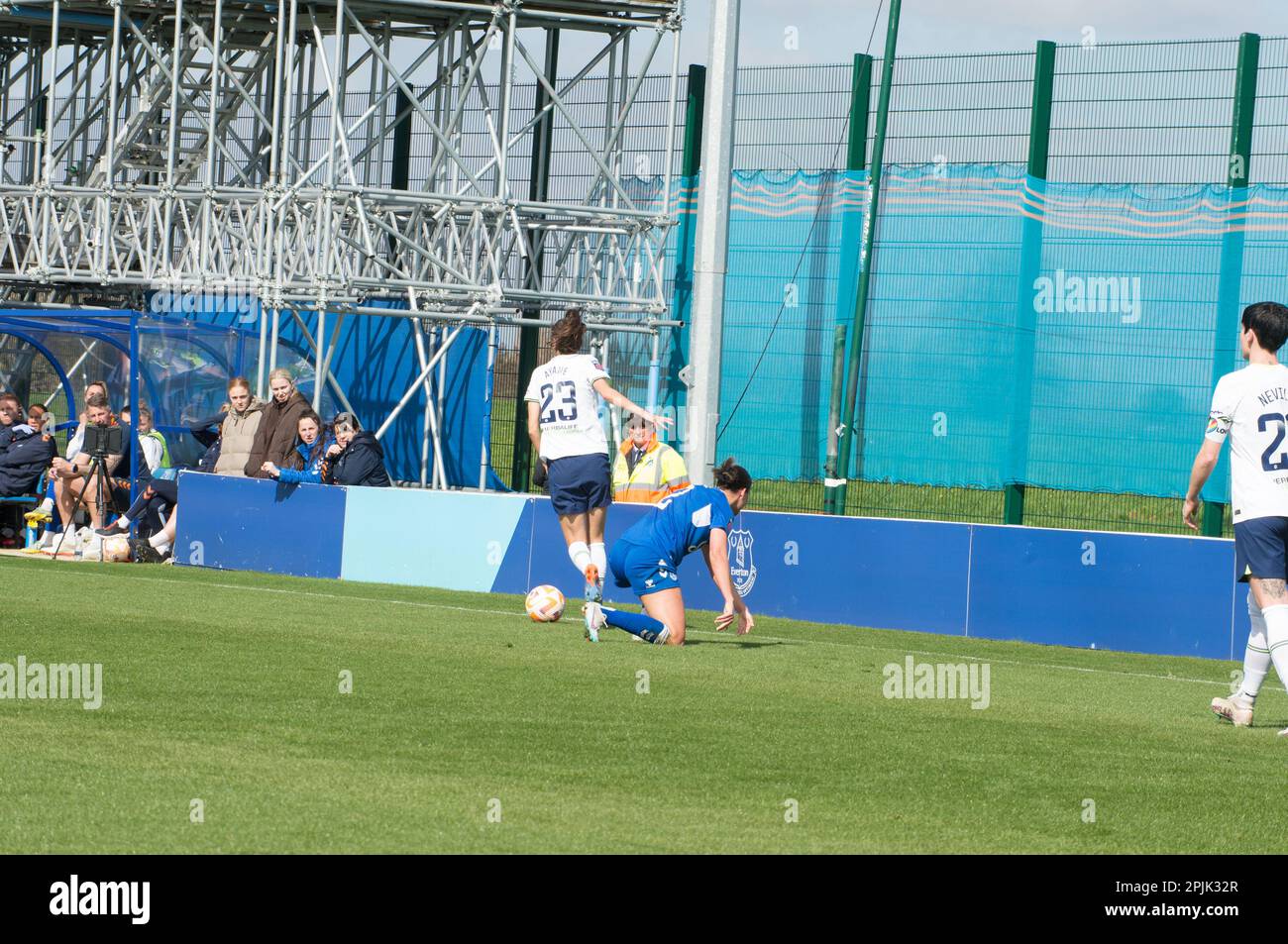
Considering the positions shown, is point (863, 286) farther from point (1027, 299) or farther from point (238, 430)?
point (238, 430)

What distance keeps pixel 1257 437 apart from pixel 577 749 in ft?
13.5

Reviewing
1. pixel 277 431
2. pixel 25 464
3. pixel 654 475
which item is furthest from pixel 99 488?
pixel 654 475

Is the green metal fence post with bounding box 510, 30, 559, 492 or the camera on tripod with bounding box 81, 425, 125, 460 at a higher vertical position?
the green metal fence post with bounding box 510, 30, 559, 492

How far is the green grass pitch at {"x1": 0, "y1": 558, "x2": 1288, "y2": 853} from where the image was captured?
6.51 meters

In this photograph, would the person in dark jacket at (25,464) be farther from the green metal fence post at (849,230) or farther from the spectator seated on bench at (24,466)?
the green metal fence post at (849,230)

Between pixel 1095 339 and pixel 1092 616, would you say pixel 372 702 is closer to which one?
pixel 1092 616

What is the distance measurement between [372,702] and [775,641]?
5313 millimetres

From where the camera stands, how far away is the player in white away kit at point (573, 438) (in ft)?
46.8

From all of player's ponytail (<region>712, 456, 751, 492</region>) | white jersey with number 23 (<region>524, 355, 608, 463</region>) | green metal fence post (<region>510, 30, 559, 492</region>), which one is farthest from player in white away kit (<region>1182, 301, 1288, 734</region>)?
green metal fence post (<region>510, 30, 559, 492</region>)

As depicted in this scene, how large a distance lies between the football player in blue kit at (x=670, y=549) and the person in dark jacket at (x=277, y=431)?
8093 millimetres

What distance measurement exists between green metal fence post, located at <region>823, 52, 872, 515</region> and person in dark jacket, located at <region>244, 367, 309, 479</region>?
18.1ft

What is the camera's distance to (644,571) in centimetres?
1314

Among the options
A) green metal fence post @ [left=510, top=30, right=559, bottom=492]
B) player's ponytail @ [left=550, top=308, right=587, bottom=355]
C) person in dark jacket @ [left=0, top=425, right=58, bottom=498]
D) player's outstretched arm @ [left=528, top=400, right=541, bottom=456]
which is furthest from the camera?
green metal fence post @ [left=510, top=30, right=559, bottom=492]

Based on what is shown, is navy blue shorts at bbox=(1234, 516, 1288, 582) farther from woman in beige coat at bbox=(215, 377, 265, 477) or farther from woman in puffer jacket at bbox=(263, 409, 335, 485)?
woman in beige coat at bbox=(215, 377, 265, 477)
